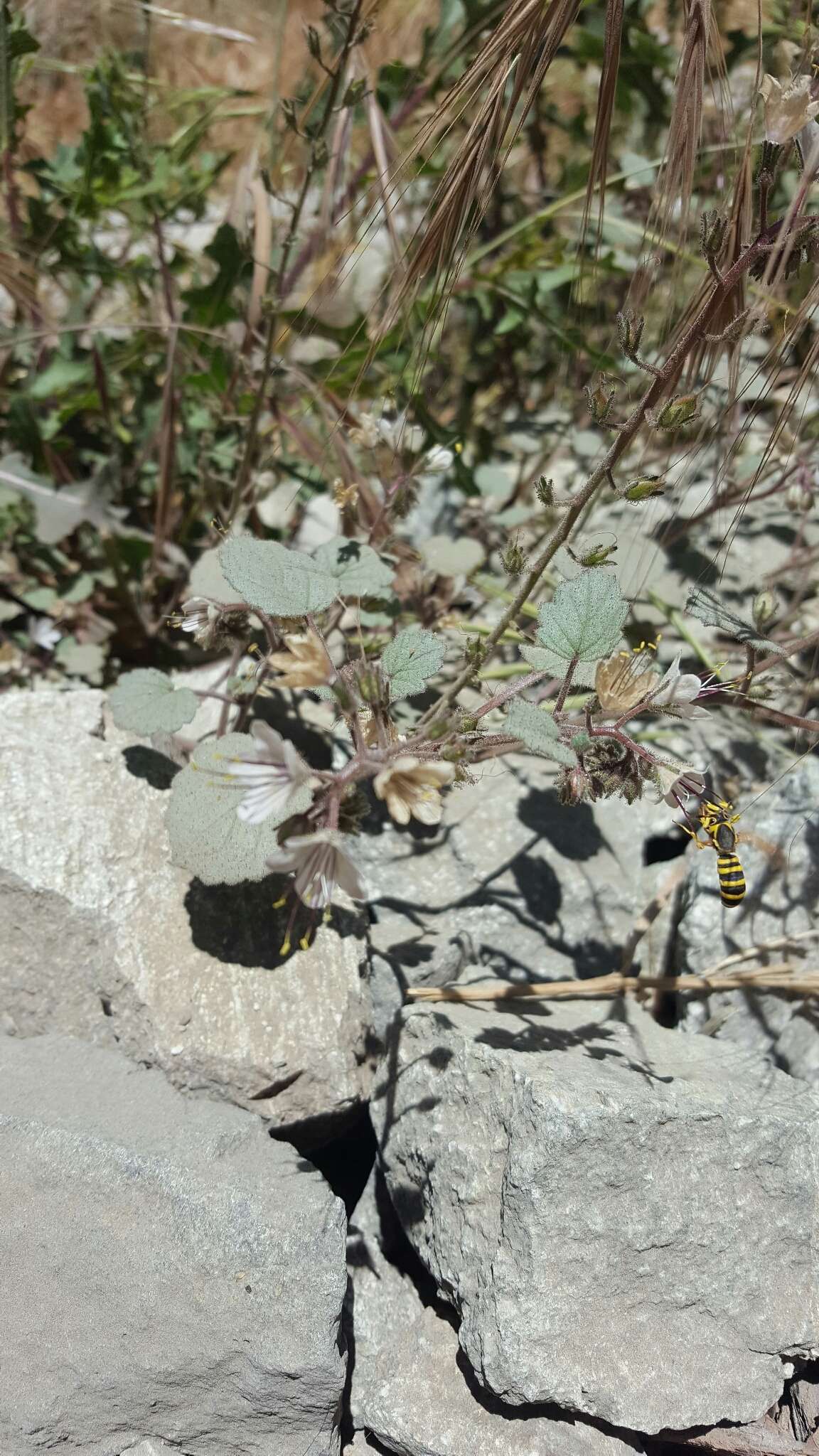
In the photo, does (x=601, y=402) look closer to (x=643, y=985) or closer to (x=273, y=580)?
(x=273, y=580)

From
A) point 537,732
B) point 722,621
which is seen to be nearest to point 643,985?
point 722,621

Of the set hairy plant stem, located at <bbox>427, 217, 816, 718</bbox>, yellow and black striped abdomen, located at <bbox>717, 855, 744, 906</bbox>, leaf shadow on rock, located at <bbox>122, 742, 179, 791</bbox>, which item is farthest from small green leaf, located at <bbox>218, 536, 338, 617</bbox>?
yellow and black striped abdomen, located at <bbox>717, 855, 744, 906</bbox>

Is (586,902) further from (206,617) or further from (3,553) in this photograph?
(3,553)

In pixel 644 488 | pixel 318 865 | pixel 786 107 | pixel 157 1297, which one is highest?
pixel 786 107

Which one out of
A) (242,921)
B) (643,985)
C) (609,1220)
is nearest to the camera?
(609,1220)

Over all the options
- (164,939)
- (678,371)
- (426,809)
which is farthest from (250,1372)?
(678,371)

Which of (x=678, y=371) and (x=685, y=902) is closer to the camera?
(x=678, y=371)
